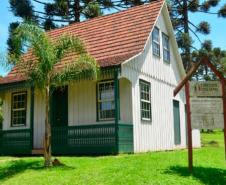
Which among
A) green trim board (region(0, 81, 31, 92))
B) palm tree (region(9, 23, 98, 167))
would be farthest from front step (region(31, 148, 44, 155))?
palm tree (region(9, 23, 98, 167))

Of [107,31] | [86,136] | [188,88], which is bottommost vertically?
[86,136]

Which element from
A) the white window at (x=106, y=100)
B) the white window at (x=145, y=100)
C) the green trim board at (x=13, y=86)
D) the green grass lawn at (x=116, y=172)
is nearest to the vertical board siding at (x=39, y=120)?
the green trim board at (x=13, y=86)

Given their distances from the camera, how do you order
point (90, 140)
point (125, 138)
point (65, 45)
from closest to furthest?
point (65, 45) < point (125, 138) < point (90, 140)

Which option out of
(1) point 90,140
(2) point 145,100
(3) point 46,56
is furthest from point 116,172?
(2) point 145,100

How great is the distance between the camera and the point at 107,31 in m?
20.7

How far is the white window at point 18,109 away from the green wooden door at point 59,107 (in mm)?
2060

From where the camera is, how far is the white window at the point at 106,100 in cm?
1742

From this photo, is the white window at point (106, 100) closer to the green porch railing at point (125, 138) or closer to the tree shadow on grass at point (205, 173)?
the green porch railing at point (125, 138)

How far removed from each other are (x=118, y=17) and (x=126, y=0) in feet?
49.0

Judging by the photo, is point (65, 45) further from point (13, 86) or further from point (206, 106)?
point (13, 86)

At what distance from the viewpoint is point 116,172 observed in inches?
449

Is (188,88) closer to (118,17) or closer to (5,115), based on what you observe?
(118,17)

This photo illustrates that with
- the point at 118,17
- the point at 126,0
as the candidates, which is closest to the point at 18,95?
the point at 118,17

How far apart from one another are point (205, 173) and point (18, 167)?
5.75 m
